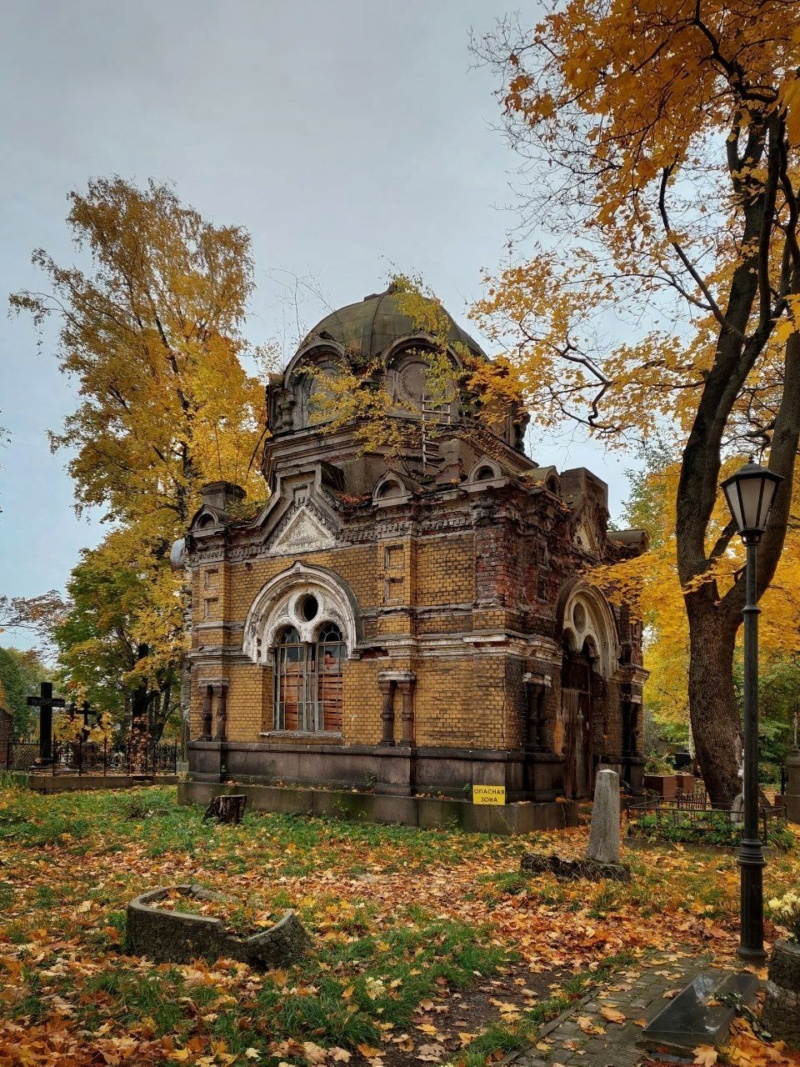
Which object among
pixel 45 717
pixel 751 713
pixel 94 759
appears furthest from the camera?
pixel 94 759

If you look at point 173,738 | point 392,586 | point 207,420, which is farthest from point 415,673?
point 173,738

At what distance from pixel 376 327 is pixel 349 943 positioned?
14043 mm

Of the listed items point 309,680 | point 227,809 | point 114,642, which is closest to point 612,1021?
point 227,809

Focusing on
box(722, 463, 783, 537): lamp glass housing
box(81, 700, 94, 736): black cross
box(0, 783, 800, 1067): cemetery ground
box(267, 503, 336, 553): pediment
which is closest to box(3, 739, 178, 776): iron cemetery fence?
box(81, 700, 94, 736): black cross

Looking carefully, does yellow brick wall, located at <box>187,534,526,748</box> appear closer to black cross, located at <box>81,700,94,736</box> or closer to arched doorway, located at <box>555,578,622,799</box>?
arched doorway, located at <box>555,578,622,799</box>

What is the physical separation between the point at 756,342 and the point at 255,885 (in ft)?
30.4

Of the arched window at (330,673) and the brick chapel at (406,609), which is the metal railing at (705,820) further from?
the arched window at (330,673)

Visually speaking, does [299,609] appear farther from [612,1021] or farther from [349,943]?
[612,1021]

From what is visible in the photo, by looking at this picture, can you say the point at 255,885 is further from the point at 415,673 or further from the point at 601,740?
the point at 601,740

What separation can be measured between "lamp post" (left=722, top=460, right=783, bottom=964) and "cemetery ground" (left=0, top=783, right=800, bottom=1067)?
0.42m

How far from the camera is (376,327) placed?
1861cm

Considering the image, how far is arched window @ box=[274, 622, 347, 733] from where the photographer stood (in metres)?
16.0

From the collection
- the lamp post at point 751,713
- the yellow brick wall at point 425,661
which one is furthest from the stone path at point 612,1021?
the yellow brick wall at point 425,661

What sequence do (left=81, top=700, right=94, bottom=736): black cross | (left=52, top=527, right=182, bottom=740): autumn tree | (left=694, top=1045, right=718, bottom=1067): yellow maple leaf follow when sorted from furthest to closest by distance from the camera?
(left=52, top=527, right=182, bottom=740): autumn tree < (left=81, top=700, right=94, bottom=736): black cross < (left=694, top=1045, right=718, bottom=1067): yellow maple leaf
